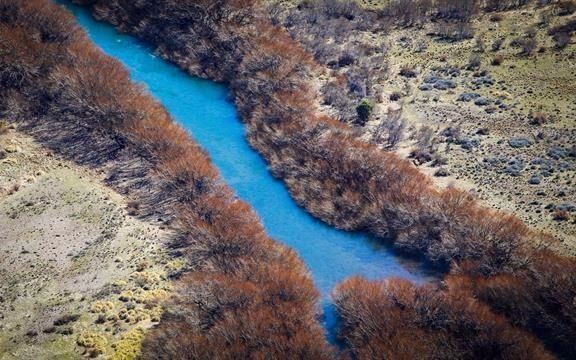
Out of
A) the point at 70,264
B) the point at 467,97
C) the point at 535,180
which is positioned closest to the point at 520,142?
the point at 535,180

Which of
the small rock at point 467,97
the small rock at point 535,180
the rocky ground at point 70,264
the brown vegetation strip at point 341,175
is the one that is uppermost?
the small rock at point 467,97

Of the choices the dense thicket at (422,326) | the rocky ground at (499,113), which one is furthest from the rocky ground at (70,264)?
the rocky ground at (499,113)

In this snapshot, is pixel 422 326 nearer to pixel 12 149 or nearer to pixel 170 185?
pixel 170 185

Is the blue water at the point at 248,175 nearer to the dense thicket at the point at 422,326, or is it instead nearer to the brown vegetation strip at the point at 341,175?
the brown vegetation strip at the point at 341,175

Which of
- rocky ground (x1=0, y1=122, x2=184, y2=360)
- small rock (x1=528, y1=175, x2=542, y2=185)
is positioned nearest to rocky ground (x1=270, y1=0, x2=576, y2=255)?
small rock (x1=528, y1=175, x2=542, y2=185)

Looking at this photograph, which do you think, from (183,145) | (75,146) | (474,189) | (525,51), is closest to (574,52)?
(525,51)

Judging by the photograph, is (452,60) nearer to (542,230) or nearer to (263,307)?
(542,230)
